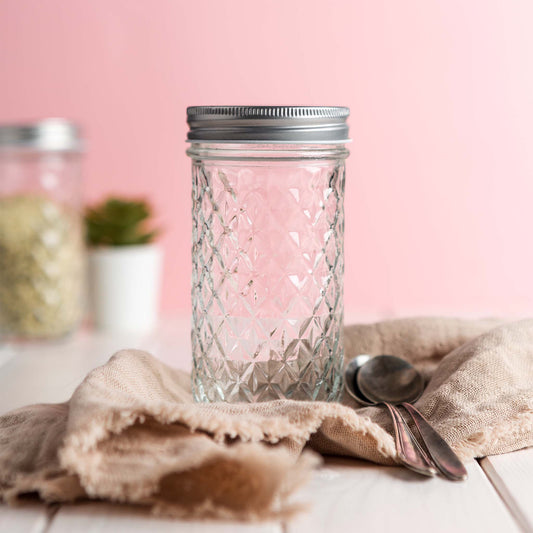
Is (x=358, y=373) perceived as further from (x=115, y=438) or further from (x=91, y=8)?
(x=91, y=8)

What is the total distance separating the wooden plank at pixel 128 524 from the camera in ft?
1.74

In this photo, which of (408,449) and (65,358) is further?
(65,358)

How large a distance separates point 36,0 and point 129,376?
4.21 feet

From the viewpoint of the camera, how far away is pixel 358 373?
31.8 inches

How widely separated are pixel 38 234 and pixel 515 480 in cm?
90

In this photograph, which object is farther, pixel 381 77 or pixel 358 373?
pixel 381 77

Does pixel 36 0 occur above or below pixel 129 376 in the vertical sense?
above

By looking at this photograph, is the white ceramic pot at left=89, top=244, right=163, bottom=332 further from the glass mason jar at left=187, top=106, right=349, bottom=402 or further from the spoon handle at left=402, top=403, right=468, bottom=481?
the spoon handle at left=402, top=403, right=468, bottom=481

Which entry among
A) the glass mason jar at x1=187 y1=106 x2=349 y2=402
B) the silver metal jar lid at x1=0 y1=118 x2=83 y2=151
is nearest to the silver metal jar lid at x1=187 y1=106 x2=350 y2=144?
the glass mason jar at x1=187 y1=106 x2=349 y2=402

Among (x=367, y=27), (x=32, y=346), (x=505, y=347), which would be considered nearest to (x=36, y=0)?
(x=367, y=27)

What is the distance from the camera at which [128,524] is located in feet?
1.77

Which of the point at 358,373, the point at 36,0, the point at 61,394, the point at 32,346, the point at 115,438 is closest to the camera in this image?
the point at 115,438

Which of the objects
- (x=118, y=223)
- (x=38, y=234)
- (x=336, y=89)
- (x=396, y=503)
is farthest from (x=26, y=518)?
(x=336, y=89)

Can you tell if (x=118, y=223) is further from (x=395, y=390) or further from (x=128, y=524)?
(x=128, y=524)
